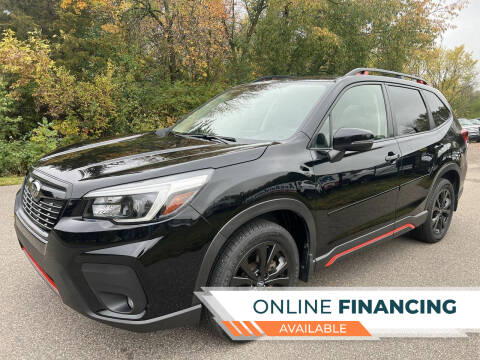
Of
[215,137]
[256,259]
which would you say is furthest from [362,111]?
[256,259]

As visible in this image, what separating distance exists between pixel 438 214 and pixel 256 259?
2.76 metres

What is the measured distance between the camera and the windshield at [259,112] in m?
2.82

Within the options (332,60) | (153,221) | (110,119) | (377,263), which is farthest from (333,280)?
(332,60)

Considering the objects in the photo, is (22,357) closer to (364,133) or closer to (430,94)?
(364,133)

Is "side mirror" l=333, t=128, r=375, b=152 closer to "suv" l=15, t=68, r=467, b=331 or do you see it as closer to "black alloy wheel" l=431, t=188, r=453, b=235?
"suv" l=15, t=68, r=467, b=331

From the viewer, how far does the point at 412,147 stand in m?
3.45

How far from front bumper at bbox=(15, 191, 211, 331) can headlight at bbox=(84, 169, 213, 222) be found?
53 mm

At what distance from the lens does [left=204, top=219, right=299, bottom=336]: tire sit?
2176 millimetres

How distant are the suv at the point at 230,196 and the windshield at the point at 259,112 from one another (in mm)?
17

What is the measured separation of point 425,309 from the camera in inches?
109

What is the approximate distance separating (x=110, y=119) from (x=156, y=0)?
5299 mm

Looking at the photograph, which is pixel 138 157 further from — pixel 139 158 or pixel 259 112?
pixel 259 112

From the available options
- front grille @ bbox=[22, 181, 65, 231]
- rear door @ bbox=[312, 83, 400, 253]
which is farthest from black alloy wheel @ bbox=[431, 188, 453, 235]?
front grille @ bbox=[22, 181, 65, 231]

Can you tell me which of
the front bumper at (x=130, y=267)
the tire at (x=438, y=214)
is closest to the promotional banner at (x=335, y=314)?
the front bumper at (x=130, y=267)
